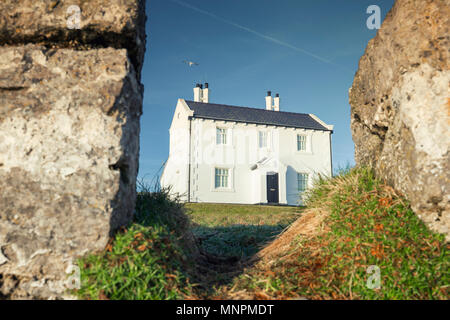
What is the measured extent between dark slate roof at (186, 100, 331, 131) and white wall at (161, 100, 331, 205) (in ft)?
1.37

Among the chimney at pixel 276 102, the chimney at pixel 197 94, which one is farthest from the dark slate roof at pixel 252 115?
the chimney at pixel 197 94

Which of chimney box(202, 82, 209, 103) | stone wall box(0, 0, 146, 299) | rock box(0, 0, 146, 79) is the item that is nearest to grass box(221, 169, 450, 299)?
stone wall box(0, 0, 146, 299)

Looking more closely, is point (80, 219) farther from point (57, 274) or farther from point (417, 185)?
point (417, 185)

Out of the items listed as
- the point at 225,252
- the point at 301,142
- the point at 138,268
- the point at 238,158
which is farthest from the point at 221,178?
the point at 138,268

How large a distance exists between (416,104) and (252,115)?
23.7 metres

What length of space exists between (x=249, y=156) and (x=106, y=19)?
22.5 metres

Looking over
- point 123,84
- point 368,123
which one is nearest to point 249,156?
point 368,123

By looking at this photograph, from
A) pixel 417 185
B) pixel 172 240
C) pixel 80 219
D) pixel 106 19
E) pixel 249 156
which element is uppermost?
pixel 249 156

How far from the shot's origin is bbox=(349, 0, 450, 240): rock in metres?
2.98

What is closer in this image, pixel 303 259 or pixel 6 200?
pixel 6 200

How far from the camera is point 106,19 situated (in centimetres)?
298

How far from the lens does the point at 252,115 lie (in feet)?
87.6

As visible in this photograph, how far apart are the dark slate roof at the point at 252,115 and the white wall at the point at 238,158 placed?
42 cm

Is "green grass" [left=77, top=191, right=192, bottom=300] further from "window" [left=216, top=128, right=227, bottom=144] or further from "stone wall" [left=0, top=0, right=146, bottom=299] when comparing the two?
"window" [left=216, top=128, right=227, bottom=144]
